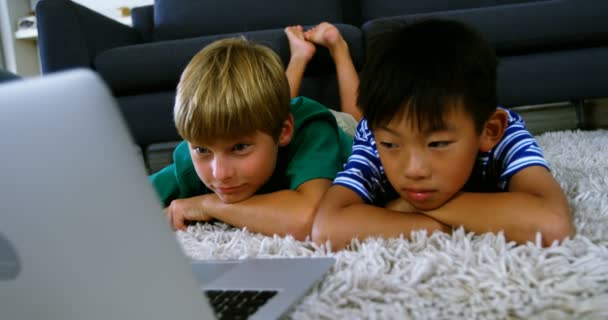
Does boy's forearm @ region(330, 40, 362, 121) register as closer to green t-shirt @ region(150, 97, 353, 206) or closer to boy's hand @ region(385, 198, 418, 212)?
green t-shirt @ region(150, 97, 353, 206)

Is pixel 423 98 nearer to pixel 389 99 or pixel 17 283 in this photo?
pixel 389 99

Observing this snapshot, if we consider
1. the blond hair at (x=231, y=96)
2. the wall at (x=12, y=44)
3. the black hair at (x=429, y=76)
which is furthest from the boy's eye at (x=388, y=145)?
the wall at (x=12, y=44)

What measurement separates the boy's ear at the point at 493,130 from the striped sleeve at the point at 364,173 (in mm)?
168

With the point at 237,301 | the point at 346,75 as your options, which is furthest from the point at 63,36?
the point at 237,301

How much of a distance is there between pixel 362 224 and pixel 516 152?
259 mm

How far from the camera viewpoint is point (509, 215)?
2.10ft

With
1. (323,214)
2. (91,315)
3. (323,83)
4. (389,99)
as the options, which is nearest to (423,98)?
(389,99)

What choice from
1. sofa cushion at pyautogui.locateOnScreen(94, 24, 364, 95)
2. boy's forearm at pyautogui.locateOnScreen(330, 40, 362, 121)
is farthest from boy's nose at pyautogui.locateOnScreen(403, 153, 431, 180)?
sofa cushion at pyautogui.locateOnScreen(94, 24, 364, 95)

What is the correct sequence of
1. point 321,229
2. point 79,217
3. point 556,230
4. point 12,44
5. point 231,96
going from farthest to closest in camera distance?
point 12,44, point 231,96, point 321,229, point 556,230, point 79,217

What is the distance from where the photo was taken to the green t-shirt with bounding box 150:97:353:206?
92 cm

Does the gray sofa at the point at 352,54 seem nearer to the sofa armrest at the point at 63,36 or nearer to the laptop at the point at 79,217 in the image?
the sofa armrest at the point at 63,36

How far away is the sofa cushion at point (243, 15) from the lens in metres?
2.15

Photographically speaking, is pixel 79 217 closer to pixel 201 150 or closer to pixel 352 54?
pixel 201 150

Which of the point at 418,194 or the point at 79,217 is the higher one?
Result: the point at 79,217
